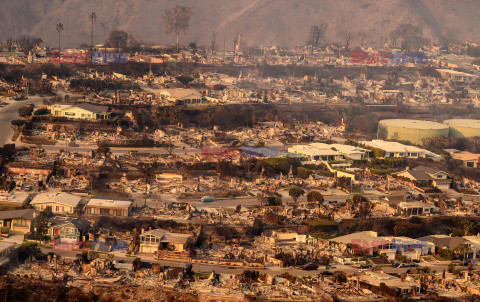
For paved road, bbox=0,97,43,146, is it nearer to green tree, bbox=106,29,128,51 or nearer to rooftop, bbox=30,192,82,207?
rooftop, bbox=30,192,82,207

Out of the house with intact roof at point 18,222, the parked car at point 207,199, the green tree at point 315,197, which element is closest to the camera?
the house with intact roof at point 18,222

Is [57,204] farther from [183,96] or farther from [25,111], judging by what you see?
[183,96]

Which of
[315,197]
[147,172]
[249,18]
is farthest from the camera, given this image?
[249,18]

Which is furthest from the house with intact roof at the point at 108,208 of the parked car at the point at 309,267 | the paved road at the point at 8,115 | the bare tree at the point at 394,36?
the bare tree at the point at 394,36

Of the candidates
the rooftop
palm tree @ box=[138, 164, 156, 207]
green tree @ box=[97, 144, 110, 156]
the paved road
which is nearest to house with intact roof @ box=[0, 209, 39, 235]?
the rooftop

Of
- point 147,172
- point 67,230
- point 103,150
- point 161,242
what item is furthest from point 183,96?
point 161,242

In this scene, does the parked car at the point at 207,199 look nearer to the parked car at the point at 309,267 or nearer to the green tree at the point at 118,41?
the parked car at the point at 309,267
